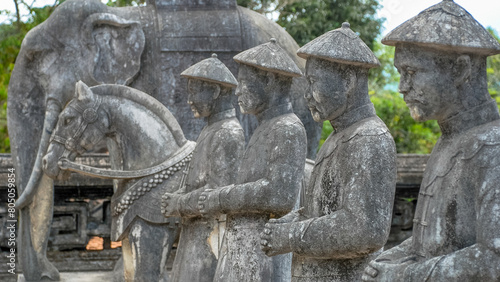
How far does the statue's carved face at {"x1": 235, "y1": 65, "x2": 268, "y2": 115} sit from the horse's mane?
1.80m

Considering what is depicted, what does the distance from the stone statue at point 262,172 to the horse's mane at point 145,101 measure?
1.67 meters

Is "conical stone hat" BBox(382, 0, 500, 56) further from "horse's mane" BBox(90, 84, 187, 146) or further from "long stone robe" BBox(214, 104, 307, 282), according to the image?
"horse's mane" BBox(90, 84, 187, 146)

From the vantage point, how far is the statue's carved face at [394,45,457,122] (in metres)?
3.57

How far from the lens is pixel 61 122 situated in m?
6.99

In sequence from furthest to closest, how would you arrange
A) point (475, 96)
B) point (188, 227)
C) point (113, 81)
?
point (113, 81) → point (188, 227) → point (475, 96)

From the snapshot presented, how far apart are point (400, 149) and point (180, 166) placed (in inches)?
331

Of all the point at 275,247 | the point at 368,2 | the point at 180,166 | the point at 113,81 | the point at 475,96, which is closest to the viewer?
the point at 475,96

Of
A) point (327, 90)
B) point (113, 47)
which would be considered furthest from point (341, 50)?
point (113, 47)

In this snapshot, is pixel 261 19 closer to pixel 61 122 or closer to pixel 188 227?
pixel 61 122

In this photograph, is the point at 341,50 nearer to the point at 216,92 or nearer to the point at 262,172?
the point at 262,172

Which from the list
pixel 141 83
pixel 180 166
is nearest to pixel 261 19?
pixel 141 83

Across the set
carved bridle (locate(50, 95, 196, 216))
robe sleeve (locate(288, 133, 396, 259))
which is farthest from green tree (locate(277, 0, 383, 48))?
robe sleeve (locate(288, 133, 396, 259))

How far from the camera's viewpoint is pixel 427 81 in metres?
3.59

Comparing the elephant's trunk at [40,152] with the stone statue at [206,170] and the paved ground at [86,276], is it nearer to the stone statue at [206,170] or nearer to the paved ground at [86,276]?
the paved ground at [86,276]
